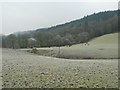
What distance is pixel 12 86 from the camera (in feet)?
49.6

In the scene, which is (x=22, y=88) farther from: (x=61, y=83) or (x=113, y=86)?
(x=113, y=86)

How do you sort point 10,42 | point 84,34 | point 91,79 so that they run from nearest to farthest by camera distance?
point 91,79 → point 10,42 → point 84,34

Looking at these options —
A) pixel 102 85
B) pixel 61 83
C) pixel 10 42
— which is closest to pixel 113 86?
pixel 102 85

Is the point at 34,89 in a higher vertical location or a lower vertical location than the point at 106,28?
lower

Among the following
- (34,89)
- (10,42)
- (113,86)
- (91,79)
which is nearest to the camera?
(34,89)

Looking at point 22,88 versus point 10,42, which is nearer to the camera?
point 22,88

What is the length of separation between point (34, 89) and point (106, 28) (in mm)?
121284

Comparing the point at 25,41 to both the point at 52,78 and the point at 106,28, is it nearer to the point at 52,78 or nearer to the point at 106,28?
the point at 106,28

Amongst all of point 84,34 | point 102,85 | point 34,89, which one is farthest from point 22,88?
point 84,34

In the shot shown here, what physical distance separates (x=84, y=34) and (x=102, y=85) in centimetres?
11549

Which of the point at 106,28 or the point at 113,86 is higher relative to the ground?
the point at 106,28

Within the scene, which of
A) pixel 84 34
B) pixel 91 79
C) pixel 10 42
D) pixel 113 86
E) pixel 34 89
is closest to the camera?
pixel 34 89

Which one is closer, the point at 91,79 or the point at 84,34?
the point at 91,79

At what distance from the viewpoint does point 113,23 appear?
5359 inches
